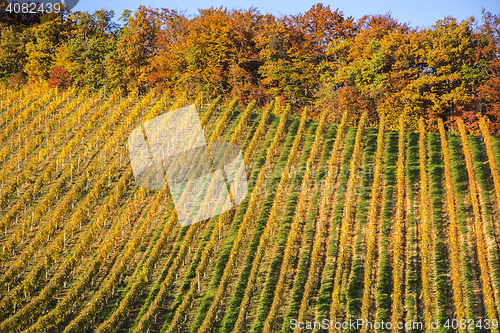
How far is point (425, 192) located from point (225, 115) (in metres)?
13.4

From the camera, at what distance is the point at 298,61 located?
116ft

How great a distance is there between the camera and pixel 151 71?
37.2 m

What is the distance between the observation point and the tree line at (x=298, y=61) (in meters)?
29.3

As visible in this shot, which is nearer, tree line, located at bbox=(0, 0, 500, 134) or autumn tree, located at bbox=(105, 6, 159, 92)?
tree line, located at bbox=(0, 0, 500, 134)

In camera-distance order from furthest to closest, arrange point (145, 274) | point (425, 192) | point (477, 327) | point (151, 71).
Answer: point (151, 71)
point (425, 192)
point (145, 274)
point (477, 327)

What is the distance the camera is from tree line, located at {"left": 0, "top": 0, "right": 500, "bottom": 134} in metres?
29.3

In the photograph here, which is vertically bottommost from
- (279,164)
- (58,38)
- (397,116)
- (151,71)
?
(279,164)

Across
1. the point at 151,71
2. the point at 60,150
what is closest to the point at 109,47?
the point at 151,71

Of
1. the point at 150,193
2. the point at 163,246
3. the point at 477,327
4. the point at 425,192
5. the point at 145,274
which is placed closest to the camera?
the point at 477,327

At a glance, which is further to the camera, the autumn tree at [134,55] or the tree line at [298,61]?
the autumn tree at [134,55]

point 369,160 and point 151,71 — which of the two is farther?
point 151,71

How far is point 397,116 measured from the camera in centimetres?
3075

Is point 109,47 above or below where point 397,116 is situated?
above

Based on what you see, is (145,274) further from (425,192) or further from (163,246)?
(425,192)
